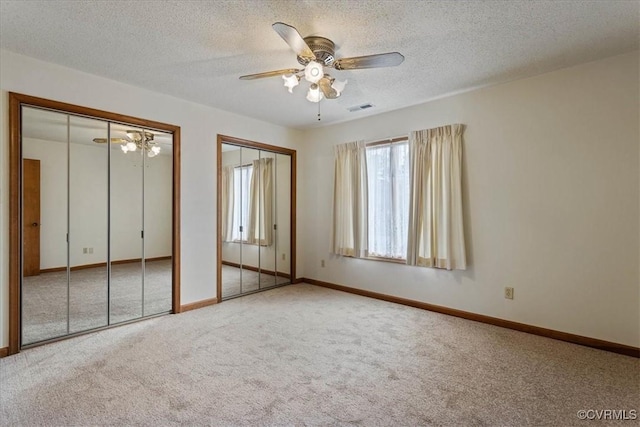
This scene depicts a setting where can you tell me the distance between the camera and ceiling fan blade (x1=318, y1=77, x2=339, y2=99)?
2674 mm

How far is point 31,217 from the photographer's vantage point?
296cm

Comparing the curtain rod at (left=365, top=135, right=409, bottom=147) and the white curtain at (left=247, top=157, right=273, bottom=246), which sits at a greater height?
the curtain rod at (left=365, top=135, right=409, bottom=147)

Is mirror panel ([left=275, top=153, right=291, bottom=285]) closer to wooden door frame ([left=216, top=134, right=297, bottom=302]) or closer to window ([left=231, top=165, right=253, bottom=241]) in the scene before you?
wooden door frame ([left=216, top=134, right=297, bottom=302])

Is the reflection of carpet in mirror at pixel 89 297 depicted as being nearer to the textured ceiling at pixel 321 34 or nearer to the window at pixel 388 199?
the textured ceiling at pixel 321 34

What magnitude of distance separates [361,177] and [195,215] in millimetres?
2268

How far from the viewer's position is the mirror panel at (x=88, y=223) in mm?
3189

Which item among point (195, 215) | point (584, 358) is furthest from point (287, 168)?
point (584, 358)

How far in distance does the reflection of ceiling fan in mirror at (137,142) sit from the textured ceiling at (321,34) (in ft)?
1.76

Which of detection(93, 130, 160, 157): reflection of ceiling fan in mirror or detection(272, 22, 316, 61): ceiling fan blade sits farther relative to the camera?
detection(93, 130, 160, 157): reflection of ceiling fan in mirror

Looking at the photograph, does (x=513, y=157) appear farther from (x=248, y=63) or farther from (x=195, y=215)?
(x=195, y=215)

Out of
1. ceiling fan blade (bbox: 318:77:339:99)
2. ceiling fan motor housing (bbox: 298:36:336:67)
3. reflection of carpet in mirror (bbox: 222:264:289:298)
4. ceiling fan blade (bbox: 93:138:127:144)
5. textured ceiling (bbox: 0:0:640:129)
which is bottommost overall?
reflection of carpet in mirror (bbox: 222:264:289:298)

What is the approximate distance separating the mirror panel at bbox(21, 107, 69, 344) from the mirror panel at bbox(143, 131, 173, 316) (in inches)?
29.5

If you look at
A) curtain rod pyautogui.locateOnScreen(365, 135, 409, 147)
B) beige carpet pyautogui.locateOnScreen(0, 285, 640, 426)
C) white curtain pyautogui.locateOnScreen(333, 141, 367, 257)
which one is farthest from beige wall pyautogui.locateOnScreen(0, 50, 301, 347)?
curtain rod pyautogui.locateOnScreen(365, 135, 409, 147)

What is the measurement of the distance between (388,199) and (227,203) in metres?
2.22
